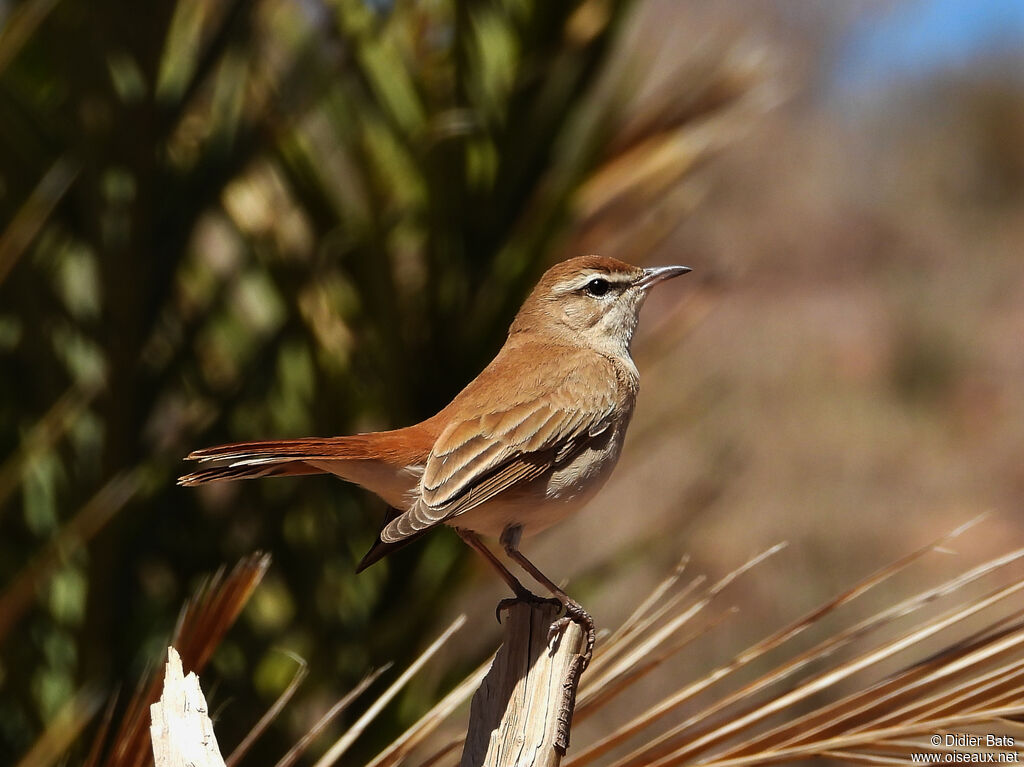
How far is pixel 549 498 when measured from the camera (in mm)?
2848

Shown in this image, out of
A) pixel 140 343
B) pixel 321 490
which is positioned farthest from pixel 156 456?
pixel 321 490

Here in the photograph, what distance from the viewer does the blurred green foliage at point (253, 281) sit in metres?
2.58

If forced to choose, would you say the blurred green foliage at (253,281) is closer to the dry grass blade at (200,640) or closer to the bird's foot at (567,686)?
the dry grass blade at (200,640)

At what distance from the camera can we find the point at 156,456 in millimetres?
2682

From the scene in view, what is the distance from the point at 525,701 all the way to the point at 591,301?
1810mm

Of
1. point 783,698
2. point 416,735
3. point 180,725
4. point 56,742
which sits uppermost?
point 180,725

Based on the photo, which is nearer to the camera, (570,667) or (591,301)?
(570,667)

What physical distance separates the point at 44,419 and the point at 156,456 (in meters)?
0.28

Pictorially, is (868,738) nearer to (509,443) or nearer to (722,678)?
(722,678)

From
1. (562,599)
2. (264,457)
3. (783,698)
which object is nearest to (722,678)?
(783,698)

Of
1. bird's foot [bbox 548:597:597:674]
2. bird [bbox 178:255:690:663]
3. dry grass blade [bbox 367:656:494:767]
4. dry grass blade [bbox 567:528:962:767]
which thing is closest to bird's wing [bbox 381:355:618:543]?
bird [bbox 178:255:690:663]

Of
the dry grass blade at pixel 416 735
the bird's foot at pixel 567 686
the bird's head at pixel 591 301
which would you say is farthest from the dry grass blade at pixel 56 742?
the bird's head at pixel 591 301

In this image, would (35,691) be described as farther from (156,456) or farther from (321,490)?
(321,490)

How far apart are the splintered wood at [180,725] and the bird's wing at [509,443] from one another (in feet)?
3.02
